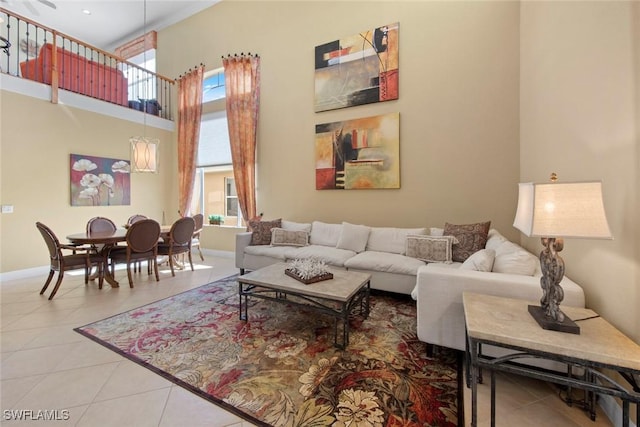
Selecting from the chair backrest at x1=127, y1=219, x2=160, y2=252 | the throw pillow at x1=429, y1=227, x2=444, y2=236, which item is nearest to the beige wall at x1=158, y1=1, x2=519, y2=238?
the throw pillow at x1=429, y1=227, x2=444, y2=236

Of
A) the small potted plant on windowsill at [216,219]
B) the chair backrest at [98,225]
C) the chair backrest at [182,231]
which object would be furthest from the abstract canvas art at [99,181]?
the chair backrest at [182,231]

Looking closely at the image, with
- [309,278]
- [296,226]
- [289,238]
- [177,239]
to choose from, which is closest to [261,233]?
[289,238]

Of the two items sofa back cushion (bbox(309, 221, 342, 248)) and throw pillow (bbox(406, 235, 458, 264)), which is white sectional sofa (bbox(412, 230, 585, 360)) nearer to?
throw pillow (bbox(406, 235, 458, 264))

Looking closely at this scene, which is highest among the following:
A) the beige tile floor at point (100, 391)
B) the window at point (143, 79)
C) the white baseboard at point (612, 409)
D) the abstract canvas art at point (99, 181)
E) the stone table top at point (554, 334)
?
the window at point (143, 79)

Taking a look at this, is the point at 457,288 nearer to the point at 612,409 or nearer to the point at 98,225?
the point at 612,409

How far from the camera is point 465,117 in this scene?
12.0ft

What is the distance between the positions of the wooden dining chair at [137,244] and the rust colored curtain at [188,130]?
2.06 meters

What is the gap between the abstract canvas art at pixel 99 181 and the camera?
15.4 ft

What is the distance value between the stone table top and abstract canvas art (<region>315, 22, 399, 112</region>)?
342 centimetres

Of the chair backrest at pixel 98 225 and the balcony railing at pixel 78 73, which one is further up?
the balcony railing at pixel 78 73

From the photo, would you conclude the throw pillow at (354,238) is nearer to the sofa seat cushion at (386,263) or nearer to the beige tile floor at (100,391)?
the sofa seat cushion at (386,263)

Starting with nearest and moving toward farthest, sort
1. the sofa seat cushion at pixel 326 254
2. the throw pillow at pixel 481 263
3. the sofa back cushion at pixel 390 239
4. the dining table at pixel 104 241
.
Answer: the throw pillow at pixel 481 263 → the dining table at pixel 104 241 → the sofa seat cushion at pixel 326 254 → the sofa back cushion at pixel 390 239

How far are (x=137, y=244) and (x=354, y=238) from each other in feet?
10.1

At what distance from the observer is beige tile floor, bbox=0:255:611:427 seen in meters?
1.44
